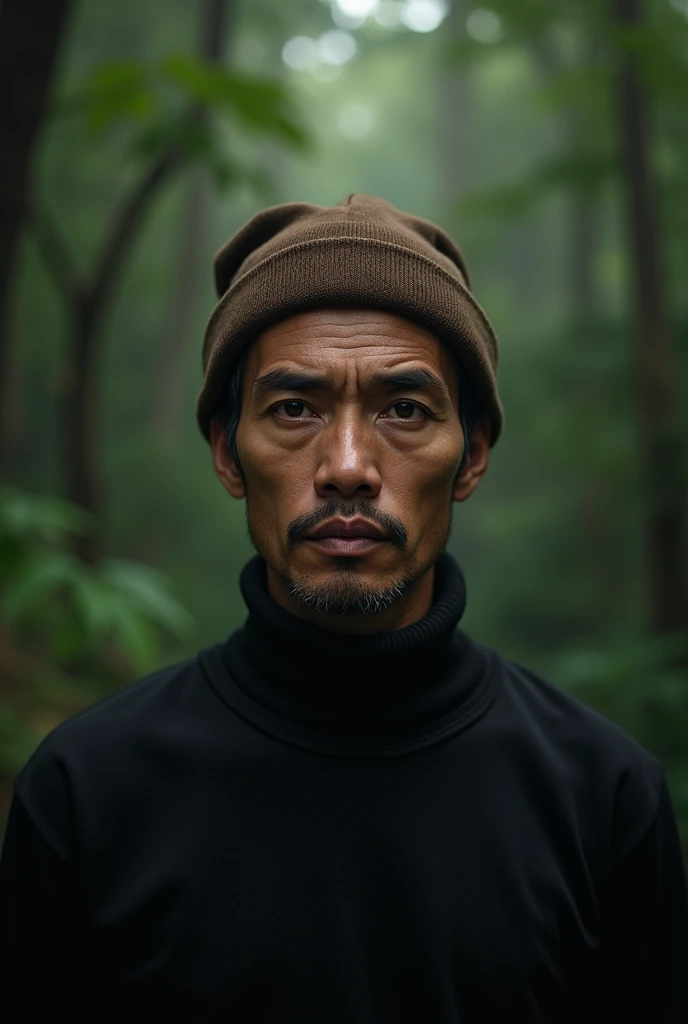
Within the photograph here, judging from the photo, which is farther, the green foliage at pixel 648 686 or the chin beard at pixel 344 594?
the green foliage at pixel 648 686

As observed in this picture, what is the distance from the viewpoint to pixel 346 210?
1972 mm

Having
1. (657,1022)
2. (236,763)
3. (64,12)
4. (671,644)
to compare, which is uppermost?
(64,12)

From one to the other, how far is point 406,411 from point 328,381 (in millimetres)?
170

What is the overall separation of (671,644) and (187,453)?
1069 centimetres

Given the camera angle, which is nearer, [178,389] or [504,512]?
[504,512]

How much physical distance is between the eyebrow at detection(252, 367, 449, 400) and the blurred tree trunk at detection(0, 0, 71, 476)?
187 cm

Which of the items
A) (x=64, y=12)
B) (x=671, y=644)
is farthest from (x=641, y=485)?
(x=64, y=12)

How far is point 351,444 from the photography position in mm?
1781

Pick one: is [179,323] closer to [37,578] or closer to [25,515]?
[25,515]

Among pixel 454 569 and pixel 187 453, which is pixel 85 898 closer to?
pixel 454 569

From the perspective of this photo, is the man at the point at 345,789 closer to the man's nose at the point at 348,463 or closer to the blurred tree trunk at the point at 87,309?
the man's nose at the point at 348,463

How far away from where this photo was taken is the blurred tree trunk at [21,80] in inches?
124

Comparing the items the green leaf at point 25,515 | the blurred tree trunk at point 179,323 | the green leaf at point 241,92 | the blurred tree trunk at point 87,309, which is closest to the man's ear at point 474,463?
the green leaf at point 25,515

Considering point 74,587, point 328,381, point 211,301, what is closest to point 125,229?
point 74,587
